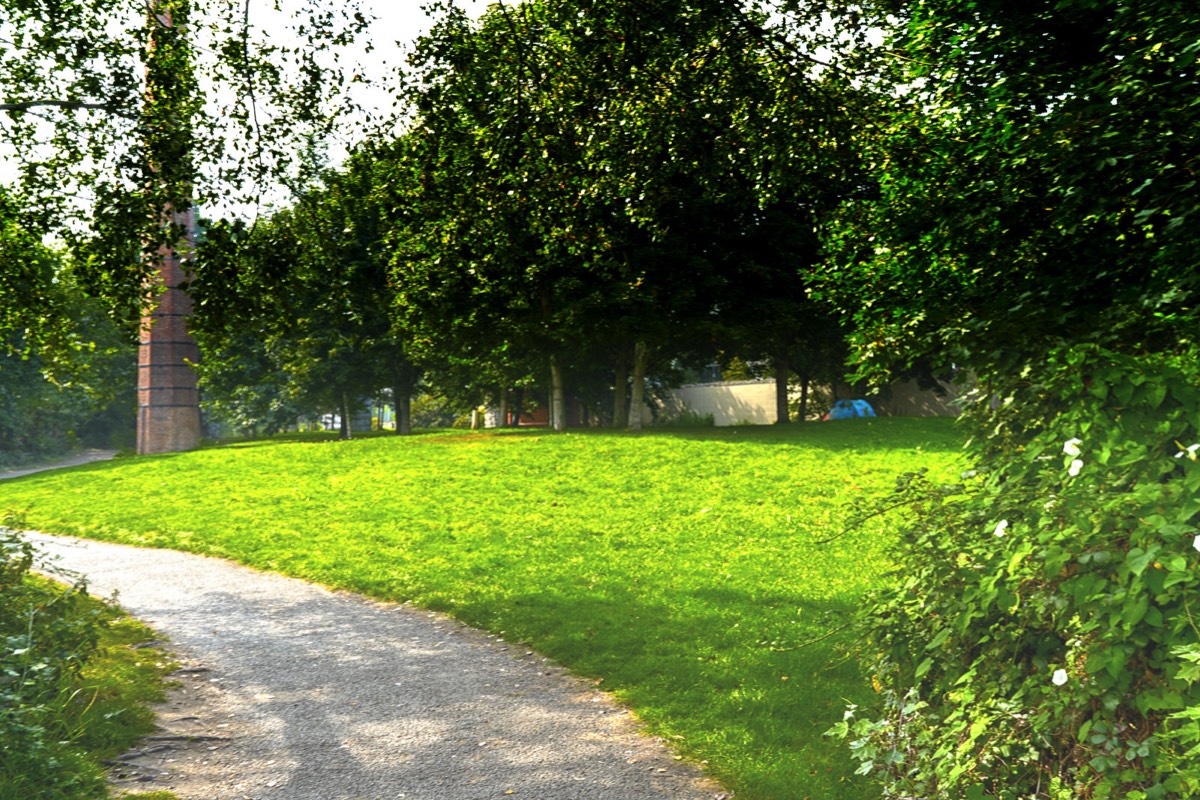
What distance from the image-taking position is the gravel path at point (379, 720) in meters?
5.64

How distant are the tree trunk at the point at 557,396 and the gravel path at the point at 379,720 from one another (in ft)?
67.7

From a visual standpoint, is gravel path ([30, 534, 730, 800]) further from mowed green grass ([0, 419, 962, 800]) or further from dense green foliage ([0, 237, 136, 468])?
dense green foliage ([0, 237, 136, 468])

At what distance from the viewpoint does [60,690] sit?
21.5 feet

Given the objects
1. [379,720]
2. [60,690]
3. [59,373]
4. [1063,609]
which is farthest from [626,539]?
[1063,609]

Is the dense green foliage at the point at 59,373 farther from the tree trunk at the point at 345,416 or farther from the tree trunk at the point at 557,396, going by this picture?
the tree trunk at the point at 557,396

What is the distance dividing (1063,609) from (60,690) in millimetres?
6090

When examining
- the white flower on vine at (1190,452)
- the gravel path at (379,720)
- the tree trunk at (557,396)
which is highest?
the tree trunk at (557,396)

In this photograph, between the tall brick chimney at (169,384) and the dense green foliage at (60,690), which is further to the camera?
the tall brick chimney at (169,384)

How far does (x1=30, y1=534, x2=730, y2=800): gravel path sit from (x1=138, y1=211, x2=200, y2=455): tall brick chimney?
25.7 m

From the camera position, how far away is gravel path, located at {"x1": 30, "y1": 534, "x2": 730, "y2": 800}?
5645mm

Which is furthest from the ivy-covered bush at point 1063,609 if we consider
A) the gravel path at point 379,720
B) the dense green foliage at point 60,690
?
the dense green foliage at point 60,690

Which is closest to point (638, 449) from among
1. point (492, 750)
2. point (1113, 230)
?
point (1113, 230)

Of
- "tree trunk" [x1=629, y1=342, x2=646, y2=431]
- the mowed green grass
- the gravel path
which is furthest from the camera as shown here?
"tree trunk" [x1=629, y1=342, x2=646, y2=431]

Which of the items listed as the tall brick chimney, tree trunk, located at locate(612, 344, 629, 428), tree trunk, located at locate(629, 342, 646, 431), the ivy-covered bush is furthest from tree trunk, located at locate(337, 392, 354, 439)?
the ivy-covered bush
